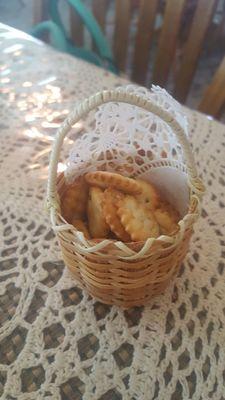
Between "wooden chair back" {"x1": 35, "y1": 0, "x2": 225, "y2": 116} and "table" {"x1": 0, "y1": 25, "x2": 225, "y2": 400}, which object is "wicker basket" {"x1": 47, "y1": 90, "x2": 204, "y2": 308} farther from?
"wooden chair back" {"x1": 35, "y1": 0, "x2": 225, "y2": 116}

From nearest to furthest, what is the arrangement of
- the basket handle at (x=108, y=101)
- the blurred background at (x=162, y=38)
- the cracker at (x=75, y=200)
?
the basket handle at (x=108, y=101) < the cracker at (x=75, y=200) < the blurred background at (x=162, y=38)

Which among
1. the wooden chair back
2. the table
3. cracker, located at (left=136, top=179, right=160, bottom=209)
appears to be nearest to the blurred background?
the wooden chair back

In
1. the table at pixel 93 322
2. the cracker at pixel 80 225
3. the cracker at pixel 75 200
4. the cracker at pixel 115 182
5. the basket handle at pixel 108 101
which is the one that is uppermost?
the basket handle at pixel 108 101

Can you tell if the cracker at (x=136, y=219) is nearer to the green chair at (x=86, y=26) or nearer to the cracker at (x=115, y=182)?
the cracker at (x=115, y=182)

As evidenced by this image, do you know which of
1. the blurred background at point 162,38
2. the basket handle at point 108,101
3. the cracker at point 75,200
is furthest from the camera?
the blurred background at point 162,38

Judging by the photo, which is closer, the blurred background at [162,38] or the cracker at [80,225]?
the cracker at [80,225]

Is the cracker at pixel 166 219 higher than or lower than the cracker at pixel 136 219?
lower

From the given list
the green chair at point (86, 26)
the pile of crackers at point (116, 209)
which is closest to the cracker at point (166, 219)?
the pile of crackers at point (116, 209)
